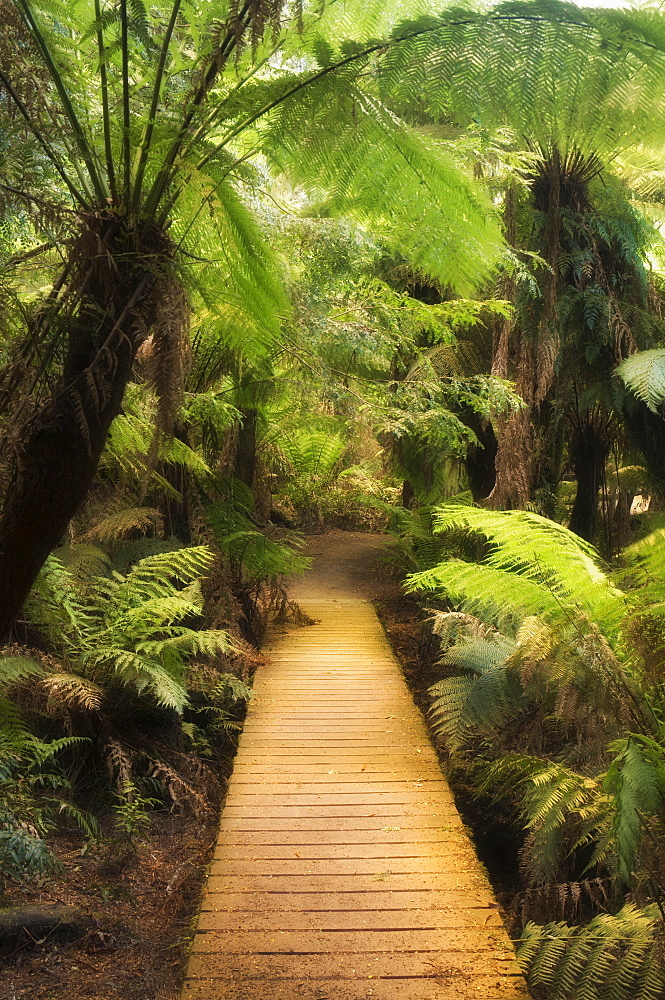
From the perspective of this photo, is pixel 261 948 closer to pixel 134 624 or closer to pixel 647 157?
pixel 134 624

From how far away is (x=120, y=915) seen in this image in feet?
8.69

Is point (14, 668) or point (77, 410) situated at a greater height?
point (77, 410)

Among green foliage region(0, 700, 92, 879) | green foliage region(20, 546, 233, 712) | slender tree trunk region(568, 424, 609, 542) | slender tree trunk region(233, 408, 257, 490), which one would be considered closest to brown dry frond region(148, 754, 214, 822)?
green foliage region(20, 546, 233, 712)

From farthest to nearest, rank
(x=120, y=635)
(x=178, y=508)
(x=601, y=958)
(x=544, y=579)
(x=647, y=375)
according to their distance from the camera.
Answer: (x=178, y=508)
(x=647, y=375)
(x=120, y=635)
(x=544, y=579)
(x=601, y=958)

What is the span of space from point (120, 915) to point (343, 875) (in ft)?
2.58

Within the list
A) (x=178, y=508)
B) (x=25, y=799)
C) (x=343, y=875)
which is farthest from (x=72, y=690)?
(x=178, y=508)

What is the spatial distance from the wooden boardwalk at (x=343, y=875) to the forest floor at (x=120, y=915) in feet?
0.57

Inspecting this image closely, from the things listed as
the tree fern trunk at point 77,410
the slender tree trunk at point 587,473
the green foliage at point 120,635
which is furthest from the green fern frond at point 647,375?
the tree fern trunk at point 77,410

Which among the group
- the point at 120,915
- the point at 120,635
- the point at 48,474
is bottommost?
the point at 120,915

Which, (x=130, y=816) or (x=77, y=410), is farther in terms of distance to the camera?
(x=130, y=816)

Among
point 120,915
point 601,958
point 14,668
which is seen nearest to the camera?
point 601,958

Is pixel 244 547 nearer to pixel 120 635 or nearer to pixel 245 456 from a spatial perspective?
pixel 245 456

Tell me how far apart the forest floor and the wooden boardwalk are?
6.8 inches

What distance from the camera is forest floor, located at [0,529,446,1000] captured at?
2.23 metres
